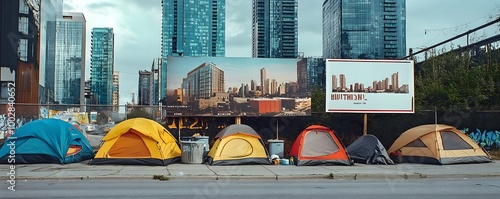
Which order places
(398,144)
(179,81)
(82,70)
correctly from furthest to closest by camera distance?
(82,70) < (179,81) < (398,144)

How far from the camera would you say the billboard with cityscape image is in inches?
849

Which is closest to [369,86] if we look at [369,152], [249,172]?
[369,152]

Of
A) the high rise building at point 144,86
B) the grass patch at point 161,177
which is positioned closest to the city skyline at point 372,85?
the grass patch at point 161,177

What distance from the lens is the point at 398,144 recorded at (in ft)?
63.8

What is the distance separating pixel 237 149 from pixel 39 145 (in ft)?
23.5

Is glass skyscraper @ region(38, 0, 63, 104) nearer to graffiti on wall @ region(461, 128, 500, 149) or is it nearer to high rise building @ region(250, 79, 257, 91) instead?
high rise building @ region(250, 79, 257, 91)

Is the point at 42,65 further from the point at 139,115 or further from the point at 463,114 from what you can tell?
the point at 463,114

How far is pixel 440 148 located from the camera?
18.1m

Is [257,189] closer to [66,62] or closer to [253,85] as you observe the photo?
[253,85]

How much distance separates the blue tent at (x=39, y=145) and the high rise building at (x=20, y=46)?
143ft

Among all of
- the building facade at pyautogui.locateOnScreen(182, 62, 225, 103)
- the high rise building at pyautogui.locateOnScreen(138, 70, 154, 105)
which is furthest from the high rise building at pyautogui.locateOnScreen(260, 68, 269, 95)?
→ the high rise building at pyautogui.locateOnScreen(138, 70, 154, 105)

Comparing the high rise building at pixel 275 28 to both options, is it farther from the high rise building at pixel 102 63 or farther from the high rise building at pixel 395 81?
the high rise building at pixel 102 63

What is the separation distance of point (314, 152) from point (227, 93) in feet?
19.0

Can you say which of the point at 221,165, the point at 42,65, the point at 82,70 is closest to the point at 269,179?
the point at 221,165
